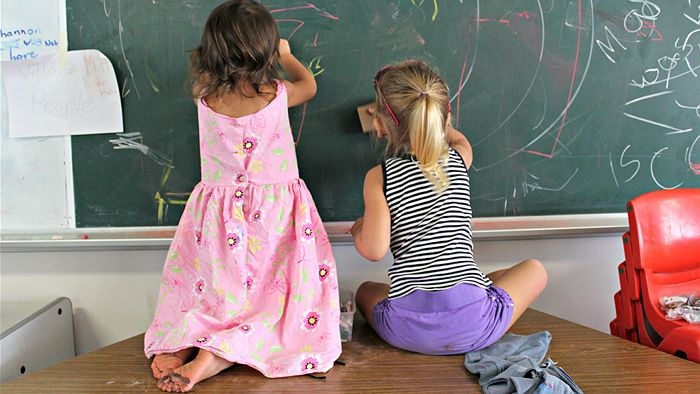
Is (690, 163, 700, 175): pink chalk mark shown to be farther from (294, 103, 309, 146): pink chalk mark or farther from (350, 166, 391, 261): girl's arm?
(294, 103, 309, 146): pink chalk mark

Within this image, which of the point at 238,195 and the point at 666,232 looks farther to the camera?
the point at 666,232

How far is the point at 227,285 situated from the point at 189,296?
0.14 meters

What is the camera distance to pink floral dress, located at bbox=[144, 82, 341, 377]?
1.72m

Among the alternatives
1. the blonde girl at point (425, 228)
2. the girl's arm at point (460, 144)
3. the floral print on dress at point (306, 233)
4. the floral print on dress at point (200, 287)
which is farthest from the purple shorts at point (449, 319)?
the floral print on dress at point (200, 287)

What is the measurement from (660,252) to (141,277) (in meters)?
1.67

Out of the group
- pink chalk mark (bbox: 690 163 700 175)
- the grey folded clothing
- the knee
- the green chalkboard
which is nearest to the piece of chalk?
the green chalkboard

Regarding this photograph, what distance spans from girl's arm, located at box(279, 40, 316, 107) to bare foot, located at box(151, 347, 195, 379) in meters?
0.78

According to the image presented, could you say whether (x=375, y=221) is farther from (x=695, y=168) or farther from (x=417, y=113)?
(x=695, y=168)

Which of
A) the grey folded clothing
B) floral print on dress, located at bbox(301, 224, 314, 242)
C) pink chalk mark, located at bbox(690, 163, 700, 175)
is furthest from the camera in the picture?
pink chalk mark, located at bbox(690, 163, 700, 175)

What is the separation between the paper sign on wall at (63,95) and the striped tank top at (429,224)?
94 cm

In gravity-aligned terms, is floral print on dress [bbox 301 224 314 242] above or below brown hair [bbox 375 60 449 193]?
below

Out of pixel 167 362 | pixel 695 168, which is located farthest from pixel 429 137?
pixel 695 168

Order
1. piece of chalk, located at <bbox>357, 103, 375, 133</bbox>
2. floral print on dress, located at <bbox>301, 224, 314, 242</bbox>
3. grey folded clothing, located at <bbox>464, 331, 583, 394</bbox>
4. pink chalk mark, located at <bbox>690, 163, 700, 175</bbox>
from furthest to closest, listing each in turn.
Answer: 1. pink chalk mark, located at <bbox>690, 163, 700, 175</bbox>
2. piece of chalk, located at <bbox>357, 103, 375, 133</bbox>
3. floral print on dress, located at <bbox>301, 224, 314, 242</bbox>
4. grey folded clothing, located at <bbox>464, 331, 583, 394</bbox>

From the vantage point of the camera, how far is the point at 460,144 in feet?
6.38
